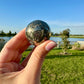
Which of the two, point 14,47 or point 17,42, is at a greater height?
point 17,42

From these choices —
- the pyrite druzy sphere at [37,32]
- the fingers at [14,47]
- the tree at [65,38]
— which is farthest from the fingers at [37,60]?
the tree at [65,38]

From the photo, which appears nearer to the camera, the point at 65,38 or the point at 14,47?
the point at 14,47

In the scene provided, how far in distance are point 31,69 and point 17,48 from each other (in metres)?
1.16

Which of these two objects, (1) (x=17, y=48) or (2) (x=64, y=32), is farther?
(2) (x=64, y=32)

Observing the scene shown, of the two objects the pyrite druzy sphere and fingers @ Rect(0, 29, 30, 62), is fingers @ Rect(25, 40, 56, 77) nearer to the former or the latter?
the pyrite druzy sphere

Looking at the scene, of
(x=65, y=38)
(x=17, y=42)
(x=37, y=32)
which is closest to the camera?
(x=37, y=32)

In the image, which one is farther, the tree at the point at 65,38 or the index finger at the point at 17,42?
the tree at the point at 65,38

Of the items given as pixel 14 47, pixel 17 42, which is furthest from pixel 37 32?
pixel 14 47

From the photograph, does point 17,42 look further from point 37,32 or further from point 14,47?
point 37,32

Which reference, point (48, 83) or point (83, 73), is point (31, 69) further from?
point (83, 73)

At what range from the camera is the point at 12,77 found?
1987mm

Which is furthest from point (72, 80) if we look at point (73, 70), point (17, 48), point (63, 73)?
point (17, 48)

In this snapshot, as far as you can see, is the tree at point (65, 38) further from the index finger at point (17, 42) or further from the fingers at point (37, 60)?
the fingers at point (37, 60)

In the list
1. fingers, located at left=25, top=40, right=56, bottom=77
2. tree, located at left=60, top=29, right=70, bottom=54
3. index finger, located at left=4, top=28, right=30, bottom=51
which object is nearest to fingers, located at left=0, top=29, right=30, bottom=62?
index finger, located at left=4, top=28, right=30, bottom=51
